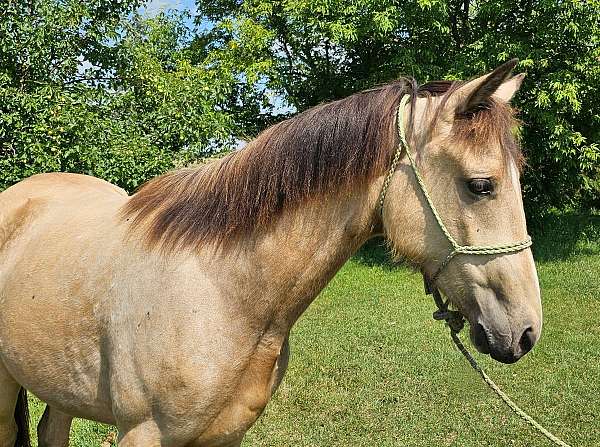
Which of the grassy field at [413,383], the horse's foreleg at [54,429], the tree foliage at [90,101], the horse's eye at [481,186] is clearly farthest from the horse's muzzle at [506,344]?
the tree foliage at [90,101]

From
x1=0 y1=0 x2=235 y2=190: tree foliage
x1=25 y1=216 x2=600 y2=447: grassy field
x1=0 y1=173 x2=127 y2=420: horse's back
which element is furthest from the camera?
x1=0 y1=0 x2=235 y2=190: tree foliage

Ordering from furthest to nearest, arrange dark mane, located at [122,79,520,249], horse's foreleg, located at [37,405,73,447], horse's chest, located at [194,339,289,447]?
horse's foreleg, located at [37,405,73,447] → horse's chest, located at [194,339,289,447] → dark mane, located at [122,79,520,249]

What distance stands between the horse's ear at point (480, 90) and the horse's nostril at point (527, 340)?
62 centimetres

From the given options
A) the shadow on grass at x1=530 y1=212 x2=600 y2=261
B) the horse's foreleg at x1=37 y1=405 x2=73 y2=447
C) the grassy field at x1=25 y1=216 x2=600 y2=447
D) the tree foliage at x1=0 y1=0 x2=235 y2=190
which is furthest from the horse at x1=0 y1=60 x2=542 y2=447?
the shadow on grass at x1=530 y1=212 x2=600 y2=261

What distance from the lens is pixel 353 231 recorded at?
1788mm

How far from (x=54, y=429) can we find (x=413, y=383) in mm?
3009

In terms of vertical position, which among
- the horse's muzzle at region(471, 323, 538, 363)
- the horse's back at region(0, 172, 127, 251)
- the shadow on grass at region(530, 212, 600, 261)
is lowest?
the shadow on grass at region(530, 212, 600, 261)

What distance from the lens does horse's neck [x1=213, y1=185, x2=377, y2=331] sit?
1785mm

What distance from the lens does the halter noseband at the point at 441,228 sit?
159 cm

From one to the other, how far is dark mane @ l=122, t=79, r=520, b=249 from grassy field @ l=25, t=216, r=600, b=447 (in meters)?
1.12

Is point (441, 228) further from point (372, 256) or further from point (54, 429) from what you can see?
point (372, 256)

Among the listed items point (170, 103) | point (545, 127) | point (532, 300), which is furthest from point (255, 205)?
point (545, 127)

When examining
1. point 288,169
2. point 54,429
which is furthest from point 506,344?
point 54,429

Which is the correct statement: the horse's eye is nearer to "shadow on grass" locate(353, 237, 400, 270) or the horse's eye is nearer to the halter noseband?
the halter noseband
